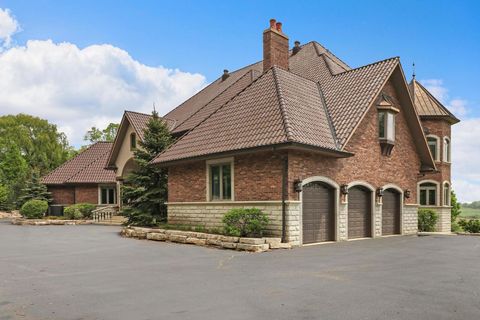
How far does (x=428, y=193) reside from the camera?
30.4 m

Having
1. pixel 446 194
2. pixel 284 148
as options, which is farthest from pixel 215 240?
pixel 446 194

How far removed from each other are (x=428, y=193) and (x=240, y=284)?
2635 centimetres

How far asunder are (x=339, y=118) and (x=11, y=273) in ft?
43.0

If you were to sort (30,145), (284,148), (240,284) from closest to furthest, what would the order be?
1. (240,284)
2. (284,148)
3. (30,145)

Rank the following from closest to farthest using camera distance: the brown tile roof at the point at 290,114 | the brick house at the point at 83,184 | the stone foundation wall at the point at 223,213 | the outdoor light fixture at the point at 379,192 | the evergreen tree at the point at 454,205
A: the stone foundation wall at the point at 223,213 < the brown tile roof at the point at 290,114 < the outdoor light fixture at the point at 379,192 < the brick house at the point at 83,184 < the evergreen tree at the point at 454,205

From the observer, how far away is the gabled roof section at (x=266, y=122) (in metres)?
14.9

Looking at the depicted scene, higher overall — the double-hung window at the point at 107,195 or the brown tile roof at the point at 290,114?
the brown tile roof at the point at 290,114

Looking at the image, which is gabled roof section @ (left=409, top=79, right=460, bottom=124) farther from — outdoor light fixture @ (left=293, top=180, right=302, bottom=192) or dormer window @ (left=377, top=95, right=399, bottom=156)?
outdoor light fixture @ (left=293, top=180, right=302, bottom=192)

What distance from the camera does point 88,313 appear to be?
6133mm

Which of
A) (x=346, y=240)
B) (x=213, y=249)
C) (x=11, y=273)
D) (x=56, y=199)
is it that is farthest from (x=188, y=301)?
(x=56, y=199)

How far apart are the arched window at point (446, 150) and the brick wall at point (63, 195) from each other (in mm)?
29041

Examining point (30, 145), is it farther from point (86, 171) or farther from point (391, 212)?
point (391, 212)

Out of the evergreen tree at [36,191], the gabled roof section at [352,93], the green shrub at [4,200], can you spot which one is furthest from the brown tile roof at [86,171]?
the gabled roof section at [352,93]

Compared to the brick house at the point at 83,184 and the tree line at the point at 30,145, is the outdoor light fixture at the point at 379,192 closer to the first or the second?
the brick house at the point at 83,184
